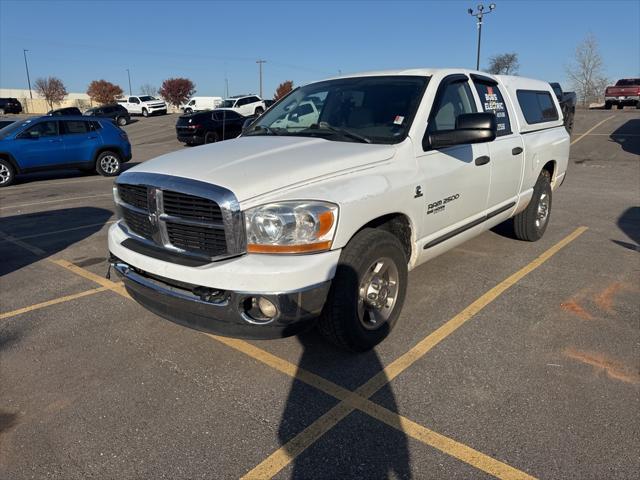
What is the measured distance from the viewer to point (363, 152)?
3.43 meters

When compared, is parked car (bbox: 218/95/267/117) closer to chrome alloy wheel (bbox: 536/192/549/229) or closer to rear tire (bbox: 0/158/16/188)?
rear tire (bbox: 0/158/16/188)

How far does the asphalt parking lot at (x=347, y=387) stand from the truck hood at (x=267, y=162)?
1.31 metres

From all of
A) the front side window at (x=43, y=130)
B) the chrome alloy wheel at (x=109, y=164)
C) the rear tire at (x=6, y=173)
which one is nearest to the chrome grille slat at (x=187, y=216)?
the rear tire at (x=6, y=173)

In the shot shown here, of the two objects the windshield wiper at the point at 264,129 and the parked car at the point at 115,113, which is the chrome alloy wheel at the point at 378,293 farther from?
the parked car at the point at 115,113

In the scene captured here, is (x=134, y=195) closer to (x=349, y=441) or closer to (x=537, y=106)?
(x=349, y=441)

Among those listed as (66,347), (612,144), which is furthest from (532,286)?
(612,144)

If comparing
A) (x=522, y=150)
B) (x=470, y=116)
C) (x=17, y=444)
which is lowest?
(x=17, y=444)

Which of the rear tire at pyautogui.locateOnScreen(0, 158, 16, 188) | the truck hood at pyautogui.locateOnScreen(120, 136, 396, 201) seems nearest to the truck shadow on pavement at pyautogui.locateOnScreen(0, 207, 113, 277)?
the truck hood at pyautogui.locateOnScreen(120, 136, 396, 201)

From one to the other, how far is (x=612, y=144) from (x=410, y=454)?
19.2 meters

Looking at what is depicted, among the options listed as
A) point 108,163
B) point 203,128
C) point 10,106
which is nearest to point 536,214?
point 108,163

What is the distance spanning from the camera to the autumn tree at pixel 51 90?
78.7 meters

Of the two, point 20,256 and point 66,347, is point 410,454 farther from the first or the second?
point 20,256

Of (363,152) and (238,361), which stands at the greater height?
(363,152)

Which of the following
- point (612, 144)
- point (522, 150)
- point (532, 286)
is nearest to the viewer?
point (532, 286)
